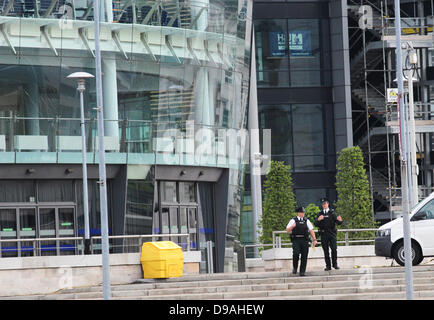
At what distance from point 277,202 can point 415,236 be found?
1754 cm

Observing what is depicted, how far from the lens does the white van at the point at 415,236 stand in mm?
28859

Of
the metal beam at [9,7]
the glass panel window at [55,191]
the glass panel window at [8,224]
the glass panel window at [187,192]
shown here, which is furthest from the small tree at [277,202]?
the metal beam at [9,7]

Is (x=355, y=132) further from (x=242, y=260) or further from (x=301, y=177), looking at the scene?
(x=242, y=260)

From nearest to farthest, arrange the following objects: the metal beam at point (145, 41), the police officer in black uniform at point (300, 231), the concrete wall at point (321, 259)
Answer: the police officer in black uniform at point (300, 231), the concrete wall at point (321, 259), the metal beam at point (145, 41)

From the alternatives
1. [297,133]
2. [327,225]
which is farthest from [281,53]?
[327,225]

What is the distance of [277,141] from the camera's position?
5925 cm

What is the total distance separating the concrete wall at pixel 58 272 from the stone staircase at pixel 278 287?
1.99 feet

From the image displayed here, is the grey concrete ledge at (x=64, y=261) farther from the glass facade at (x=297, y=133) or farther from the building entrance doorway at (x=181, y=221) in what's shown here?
the glass facade at (x=297, y=133)

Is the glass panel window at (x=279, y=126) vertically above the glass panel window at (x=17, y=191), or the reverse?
the glass panel window at (x=279, y=126)

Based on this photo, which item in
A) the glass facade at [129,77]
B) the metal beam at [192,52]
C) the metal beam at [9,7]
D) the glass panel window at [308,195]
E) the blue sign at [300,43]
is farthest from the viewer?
the blue sign at [300,43]

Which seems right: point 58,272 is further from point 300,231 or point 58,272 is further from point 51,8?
point 51,8

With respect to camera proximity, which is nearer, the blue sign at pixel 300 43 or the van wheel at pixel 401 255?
the van wheel at pixel 401 255

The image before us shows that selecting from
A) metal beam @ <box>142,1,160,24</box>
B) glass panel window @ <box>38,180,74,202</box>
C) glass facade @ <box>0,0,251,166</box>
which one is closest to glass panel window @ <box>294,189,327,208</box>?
glass facade @ <box>0,0,251,166</box>
